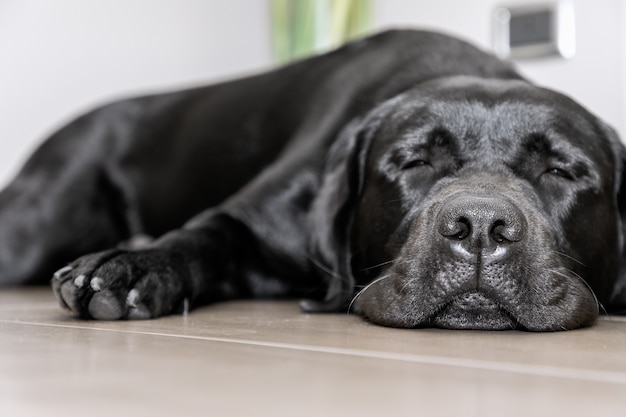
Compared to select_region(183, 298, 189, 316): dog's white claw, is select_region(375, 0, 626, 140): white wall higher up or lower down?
higher up

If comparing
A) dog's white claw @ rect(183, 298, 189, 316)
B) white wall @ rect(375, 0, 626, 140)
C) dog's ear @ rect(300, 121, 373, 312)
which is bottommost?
dog's white claw @ rect(183, 298, 189, 316)

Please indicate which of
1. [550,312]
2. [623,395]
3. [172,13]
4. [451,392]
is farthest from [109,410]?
[172,13]

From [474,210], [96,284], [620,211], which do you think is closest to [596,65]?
[620,211]

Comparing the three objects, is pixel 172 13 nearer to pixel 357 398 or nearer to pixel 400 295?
pixel 400 295

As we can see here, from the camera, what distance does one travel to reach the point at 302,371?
1.10 meters

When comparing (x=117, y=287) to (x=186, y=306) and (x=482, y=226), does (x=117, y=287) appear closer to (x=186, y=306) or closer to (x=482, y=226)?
(x=186, y=306)

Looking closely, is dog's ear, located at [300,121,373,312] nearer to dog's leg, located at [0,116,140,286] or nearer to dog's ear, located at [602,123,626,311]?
dog's ear, located at [602,123,626,311]

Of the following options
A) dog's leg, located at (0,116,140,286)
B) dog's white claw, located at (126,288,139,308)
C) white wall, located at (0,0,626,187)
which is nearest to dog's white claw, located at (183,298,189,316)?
dog's white claw, located at (126,288,139,308)

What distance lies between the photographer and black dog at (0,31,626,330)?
1637 millimetres

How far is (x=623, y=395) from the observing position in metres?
0.96

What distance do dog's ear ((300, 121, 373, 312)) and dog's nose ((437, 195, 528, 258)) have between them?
0.57m

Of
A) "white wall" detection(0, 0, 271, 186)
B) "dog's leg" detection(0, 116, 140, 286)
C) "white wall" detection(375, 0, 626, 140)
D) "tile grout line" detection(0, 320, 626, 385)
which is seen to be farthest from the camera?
"white wall" detection(0, 0, 271, 186)

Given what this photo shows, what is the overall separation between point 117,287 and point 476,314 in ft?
2.39

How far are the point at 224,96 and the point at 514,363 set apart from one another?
2.22m
